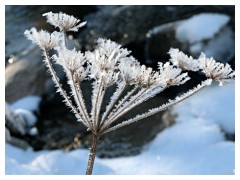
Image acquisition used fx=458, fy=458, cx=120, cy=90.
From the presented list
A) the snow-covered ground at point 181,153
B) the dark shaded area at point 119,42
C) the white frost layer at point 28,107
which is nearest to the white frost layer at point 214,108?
the snow-covered ground at point 181,153

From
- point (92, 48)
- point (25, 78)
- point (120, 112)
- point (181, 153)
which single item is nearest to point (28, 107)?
point (25, 78)

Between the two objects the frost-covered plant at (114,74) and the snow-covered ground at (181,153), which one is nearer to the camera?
the frost-covered plant at (114,74)

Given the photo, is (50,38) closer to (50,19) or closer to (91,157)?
(50,19)

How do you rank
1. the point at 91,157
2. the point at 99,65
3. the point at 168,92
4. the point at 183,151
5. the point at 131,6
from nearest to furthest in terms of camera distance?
the point at 99,65 → the point at 91,157 → the point at 183,151 → the point at 168,92 → the point at 131,6

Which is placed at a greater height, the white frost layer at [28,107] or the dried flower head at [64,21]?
the white frost layer at [28,107]

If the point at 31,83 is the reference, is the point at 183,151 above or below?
below

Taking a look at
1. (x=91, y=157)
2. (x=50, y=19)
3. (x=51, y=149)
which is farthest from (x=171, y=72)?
(x=51, y=149)

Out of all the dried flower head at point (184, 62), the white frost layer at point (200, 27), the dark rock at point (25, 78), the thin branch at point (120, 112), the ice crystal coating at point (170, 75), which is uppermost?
the white frost layer at point (200, 27)

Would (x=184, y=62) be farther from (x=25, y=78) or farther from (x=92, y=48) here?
(x=92, y=48)

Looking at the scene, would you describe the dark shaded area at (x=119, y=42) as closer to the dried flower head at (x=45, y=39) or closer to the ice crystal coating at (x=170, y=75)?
the dried flower head at (x=45, y=39)
